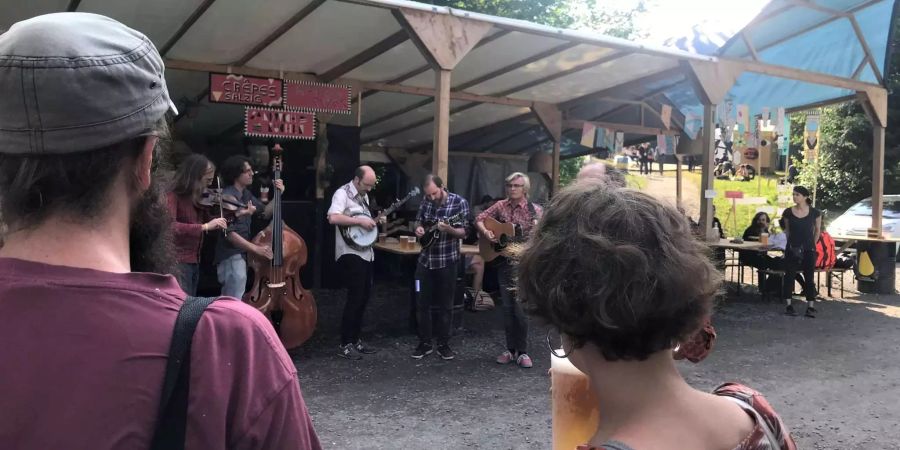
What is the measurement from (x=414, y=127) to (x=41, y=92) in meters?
10.7

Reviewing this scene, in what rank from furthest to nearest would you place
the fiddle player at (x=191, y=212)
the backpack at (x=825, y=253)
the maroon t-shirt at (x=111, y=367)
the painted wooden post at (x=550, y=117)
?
the painted wooden post at (x=550, y=117), the backpack at (x=825, y=253), the fiddle player at (x=191, y=212), the maroon t-shirt at (x=111, y=367)

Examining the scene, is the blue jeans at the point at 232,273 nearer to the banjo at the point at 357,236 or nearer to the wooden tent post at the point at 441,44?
the banjo at the point at 357,236

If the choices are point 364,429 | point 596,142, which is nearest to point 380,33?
point 364,429

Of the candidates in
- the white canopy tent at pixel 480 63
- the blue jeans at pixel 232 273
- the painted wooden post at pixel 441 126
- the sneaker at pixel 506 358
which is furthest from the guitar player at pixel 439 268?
the blue jeans at pixel 232 273

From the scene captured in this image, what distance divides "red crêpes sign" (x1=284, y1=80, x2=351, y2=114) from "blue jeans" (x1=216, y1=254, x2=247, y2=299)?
10.3 feet

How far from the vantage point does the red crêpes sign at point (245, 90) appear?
701cm

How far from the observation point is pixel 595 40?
6242 millimetres

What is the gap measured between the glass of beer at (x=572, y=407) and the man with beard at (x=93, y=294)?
502mm

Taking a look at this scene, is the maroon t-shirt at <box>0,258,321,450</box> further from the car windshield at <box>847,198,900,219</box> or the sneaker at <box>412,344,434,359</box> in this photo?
the car windshield at <box>847,198,900,219</box>

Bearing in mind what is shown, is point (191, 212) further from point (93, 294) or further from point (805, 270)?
point (805, 270)

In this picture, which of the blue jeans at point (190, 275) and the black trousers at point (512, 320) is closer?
the blue jeans at point (190, 275)

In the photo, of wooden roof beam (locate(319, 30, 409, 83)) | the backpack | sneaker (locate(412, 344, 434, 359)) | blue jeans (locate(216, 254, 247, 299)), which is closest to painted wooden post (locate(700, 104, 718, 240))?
the backpack

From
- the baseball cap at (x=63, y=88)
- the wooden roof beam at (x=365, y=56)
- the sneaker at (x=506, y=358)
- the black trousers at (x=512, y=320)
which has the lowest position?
the sneaker at (x=506, y=358)

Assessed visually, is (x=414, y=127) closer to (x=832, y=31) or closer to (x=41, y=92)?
(x=832, y=31)
